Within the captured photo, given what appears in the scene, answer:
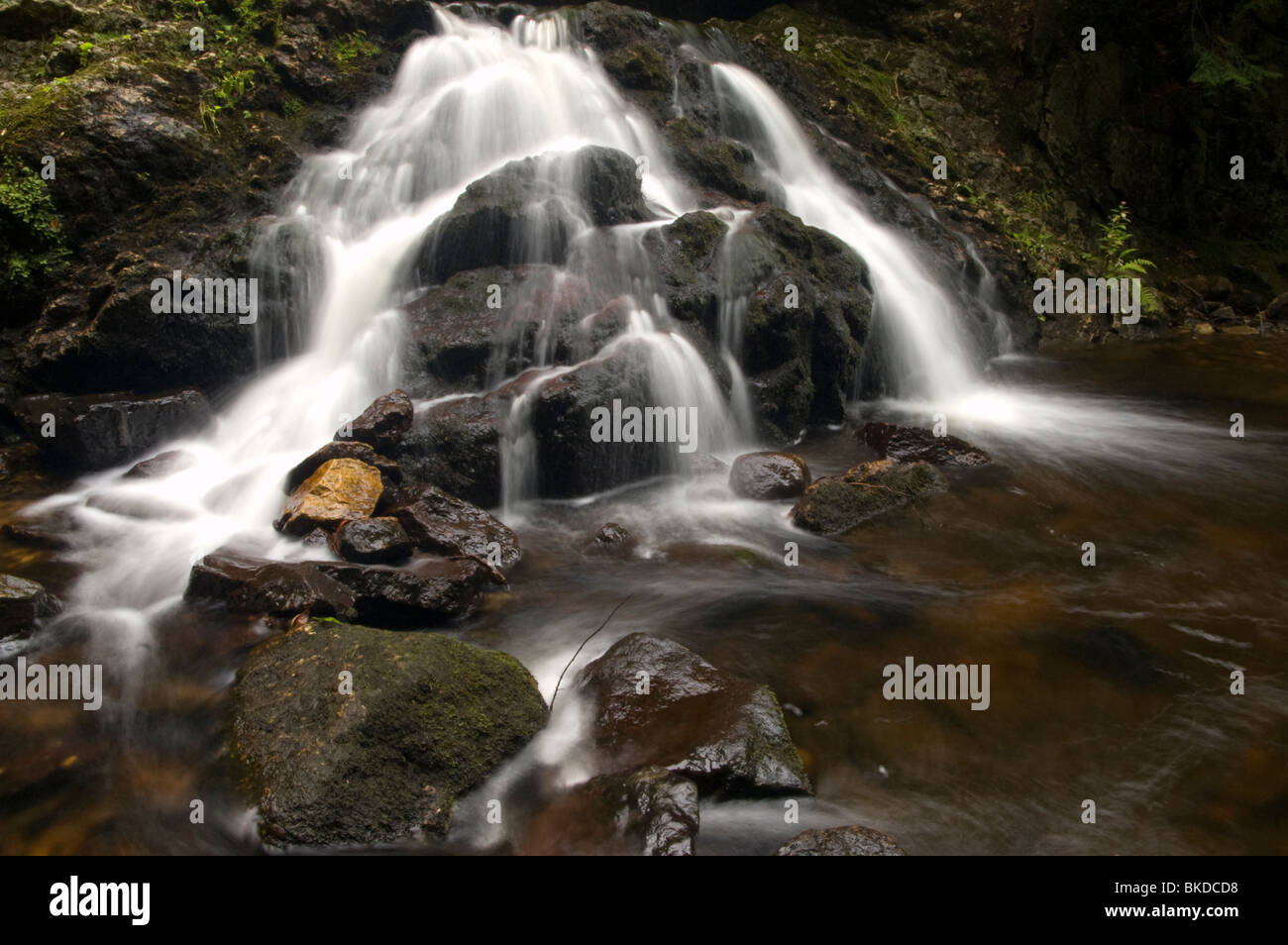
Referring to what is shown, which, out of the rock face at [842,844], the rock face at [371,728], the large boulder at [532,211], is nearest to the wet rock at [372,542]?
the rock face at [371,728]

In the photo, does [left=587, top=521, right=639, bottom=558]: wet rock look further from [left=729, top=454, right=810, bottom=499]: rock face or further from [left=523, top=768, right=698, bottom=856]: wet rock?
[left=523, top=768, right=698, bottom=856]: wet rock

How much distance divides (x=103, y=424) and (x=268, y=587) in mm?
4033

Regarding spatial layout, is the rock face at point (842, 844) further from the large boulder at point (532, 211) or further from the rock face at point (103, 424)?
the rock face at point (103, 424)

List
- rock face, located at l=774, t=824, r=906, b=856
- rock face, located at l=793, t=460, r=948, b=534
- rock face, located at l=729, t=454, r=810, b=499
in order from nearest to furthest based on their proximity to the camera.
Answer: rock face, located at l=774, t=824, r=906, b=856 → rock face, located at l=793, t=460, r=948, b=534 → rock face, located at l=729, t=454, r=810, b=499

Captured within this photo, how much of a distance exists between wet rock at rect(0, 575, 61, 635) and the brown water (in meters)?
0.21

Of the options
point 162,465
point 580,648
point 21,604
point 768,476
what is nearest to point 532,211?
point 768,476

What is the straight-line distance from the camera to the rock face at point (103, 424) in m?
8.16

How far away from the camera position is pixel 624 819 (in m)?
3.78

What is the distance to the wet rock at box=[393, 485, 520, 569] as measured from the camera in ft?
21.5

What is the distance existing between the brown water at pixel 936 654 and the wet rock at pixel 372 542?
884mm

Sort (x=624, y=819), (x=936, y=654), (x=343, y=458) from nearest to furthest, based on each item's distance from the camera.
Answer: (x=624, y=819) < (x=936, y=654) < (x=343, y=458)

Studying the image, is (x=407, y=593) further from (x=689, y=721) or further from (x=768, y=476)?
(x=768, y=476)

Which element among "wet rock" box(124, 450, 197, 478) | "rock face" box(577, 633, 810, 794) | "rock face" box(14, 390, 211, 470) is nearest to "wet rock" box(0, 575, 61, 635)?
"wet rock" box(124, 450, 197, 478)
